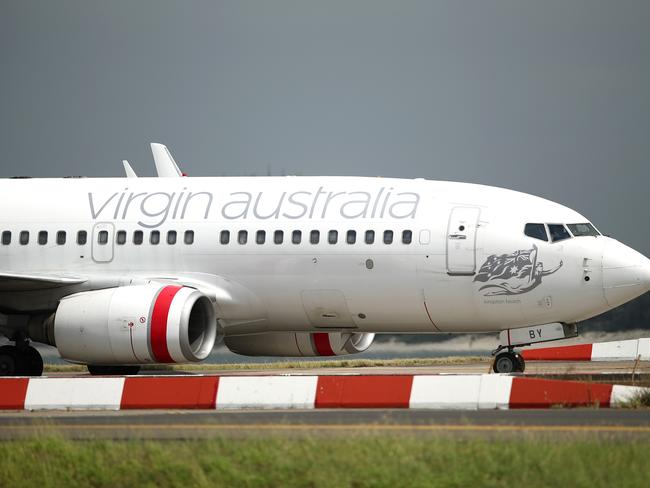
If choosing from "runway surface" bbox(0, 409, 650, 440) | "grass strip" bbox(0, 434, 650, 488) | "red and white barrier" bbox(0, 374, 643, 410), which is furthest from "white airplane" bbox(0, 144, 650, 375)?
"grass strip" bbox(0, 434, 650, 488)

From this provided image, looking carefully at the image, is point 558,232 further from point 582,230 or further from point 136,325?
point 136,325

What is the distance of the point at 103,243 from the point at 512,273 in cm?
840

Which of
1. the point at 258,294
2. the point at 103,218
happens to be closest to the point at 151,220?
the point at 103,218

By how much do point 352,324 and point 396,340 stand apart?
11.5 metres

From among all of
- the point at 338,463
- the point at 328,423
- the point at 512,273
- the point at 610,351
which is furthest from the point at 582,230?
the point at 338,463

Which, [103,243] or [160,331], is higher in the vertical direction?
[103,243]

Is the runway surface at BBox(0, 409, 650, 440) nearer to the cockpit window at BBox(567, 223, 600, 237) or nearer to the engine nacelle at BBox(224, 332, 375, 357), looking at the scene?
the cockpit window at BBox(567, 223, 600, 237)

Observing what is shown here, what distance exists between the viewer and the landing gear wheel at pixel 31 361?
85.0 feet

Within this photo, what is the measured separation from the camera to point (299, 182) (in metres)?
25.9

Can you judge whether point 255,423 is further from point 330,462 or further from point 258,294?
point 258,294

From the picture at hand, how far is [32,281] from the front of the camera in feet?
82.3

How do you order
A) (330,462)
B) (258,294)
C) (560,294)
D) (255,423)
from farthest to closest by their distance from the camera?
(258,294)
(560,294)
(255,423)
(330,462)

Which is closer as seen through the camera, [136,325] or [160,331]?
[160,331]

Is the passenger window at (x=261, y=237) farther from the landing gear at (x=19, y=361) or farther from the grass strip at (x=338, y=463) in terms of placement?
the grass strip at (x=338, y=463)
